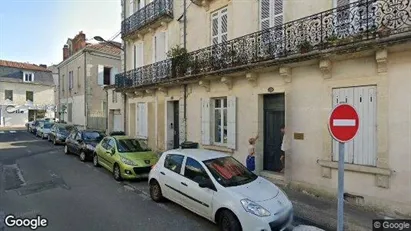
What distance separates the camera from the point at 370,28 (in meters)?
6.08

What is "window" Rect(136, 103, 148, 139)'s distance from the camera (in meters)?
15.1

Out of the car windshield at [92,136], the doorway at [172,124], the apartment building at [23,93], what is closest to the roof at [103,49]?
the car windshield at [92,136]

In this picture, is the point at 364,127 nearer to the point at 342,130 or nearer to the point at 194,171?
the point at 342,130

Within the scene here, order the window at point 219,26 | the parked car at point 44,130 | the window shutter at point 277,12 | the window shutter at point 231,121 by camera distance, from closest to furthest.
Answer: the window shutter at point 277,12
the window shutter at point 231,121
the window at point 219,26
the parked car at point 44,130

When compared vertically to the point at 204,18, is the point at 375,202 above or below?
below

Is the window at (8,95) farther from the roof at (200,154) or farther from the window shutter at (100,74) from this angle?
the roof at (200,154)

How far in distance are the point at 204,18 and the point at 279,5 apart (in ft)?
11.2

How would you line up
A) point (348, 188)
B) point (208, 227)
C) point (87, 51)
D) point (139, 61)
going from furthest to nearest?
point (87, 51) → point (139, 61) → point (348, 188) → point (208, 227)

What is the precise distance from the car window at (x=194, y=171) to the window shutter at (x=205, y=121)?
4.53 m

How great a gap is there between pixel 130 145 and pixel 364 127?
23.7ft

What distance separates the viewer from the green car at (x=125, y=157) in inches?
347

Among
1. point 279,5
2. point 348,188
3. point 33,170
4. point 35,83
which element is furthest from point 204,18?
point 35,83

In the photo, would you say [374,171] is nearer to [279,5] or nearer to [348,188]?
[348,188]

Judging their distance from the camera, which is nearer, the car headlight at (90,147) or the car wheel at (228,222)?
the car wheel at (228,222)
